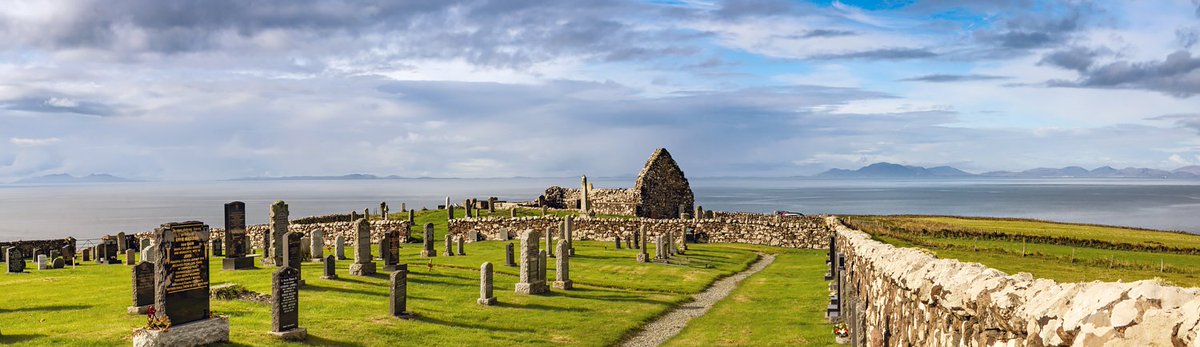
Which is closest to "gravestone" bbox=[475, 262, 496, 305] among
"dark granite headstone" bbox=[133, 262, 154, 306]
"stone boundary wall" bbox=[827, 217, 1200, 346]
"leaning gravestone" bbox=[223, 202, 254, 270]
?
"dark granite headstone" bbox=[133, 262, 154, 306]

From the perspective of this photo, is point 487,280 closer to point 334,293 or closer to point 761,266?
point 334,293

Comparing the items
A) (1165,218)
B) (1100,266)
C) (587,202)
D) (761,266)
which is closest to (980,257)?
(1100,266)

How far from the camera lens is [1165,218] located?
419 ft

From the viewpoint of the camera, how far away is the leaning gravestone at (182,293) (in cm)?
1500

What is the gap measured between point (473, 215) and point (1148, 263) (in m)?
44.9

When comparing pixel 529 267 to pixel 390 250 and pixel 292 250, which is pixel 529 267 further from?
pixel 292 250

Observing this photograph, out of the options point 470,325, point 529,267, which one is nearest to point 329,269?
point 529,267

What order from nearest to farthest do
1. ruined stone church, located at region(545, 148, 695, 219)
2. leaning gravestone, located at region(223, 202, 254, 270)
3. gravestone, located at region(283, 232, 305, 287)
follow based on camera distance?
gravestone, located at region(283, 232, 305, 287), leaning gravestone, located at region(223, 202, 254, 270), ruined stone church, located at region(545, 148, 695, 219)

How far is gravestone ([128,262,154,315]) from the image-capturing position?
1880 cm

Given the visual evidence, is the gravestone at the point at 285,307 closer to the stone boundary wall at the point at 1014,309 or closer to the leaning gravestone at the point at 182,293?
the leaning gravestone at the point at 182,293

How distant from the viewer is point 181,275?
15508mm

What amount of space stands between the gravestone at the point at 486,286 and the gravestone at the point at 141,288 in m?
8.39

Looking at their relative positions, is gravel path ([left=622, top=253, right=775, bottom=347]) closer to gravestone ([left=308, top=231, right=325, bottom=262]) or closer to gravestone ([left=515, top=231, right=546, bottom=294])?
gravestone ([left=515, top=231, right=546, bottom=294])

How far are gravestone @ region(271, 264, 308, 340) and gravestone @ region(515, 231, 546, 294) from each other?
9284mm
